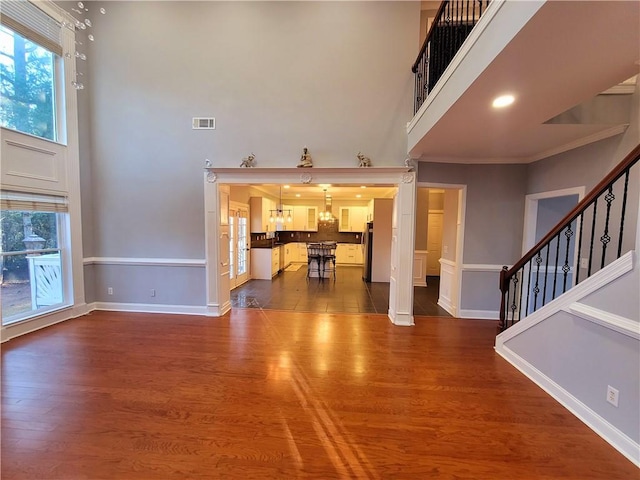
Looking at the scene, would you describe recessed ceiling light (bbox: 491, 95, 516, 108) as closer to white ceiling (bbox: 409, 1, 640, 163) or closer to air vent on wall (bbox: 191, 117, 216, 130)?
white ceiling (bbox: 409, 1, 640, 163)

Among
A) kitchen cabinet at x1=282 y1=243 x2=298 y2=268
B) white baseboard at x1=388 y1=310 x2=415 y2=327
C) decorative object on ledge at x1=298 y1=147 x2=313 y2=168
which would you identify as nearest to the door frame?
white baseboard at x1=388 y1=310 x2=415 y2=327

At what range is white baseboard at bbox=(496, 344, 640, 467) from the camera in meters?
1.78

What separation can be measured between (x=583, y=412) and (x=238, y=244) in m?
6.33

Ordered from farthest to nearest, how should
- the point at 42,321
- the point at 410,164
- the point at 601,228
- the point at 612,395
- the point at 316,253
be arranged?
1. the point at 316,253
2. the point at 410,164
3. the point at 42,321
4. the point at 601,228
5. the point at 612,395

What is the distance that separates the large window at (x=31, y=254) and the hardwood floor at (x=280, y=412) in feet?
1.79

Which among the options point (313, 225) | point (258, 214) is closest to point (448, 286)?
point (258, 214)

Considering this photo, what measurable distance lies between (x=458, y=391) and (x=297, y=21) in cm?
538

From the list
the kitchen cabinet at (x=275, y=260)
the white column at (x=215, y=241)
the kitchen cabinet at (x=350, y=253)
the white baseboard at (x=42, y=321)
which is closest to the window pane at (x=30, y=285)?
the white baseboard at (x=42, y=321)

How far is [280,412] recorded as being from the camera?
2176mm

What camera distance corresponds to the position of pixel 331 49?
412 cm

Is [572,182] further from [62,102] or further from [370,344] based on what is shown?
[62,102]

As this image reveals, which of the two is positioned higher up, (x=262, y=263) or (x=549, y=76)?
(x=549, y=76)

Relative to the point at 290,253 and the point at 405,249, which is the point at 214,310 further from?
the point at 290,253

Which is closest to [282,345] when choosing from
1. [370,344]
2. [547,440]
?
[370,344]
